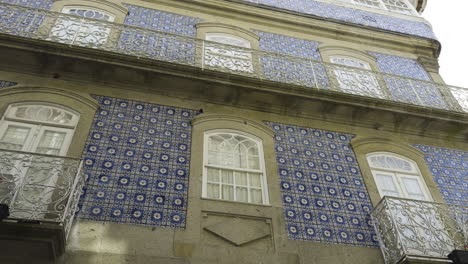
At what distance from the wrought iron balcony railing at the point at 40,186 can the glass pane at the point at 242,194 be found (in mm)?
1962

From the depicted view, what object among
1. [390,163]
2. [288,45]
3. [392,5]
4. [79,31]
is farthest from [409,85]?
[79,31]

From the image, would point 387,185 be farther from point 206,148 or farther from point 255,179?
point 206,148

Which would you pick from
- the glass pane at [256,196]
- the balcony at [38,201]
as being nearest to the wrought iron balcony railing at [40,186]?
the balcony at [38,201]

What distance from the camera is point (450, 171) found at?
23.8 feet

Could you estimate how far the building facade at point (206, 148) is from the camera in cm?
510

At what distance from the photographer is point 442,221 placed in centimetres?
591

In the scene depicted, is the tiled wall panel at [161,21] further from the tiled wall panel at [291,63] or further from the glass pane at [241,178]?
the glass pane at [241,178]

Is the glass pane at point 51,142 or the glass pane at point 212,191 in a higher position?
the glass pane at point 51,142

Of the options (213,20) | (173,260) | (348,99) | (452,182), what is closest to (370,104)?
(348,99)

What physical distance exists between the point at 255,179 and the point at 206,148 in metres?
0.82

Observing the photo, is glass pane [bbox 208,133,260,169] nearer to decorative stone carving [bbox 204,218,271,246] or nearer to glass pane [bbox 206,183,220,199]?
glass pane [bbox 206,183,220,199]

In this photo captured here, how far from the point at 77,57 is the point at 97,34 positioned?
0.93m

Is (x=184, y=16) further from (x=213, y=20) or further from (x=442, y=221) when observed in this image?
(x=442, y=221)

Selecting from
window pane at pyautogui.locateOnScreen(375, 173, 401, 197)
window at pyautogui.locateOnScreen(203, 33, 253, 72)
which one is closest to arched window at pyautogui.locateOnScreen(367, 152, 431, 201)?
window pane at pyautogui.locateOnScreen(375, 173, 401, 197)
